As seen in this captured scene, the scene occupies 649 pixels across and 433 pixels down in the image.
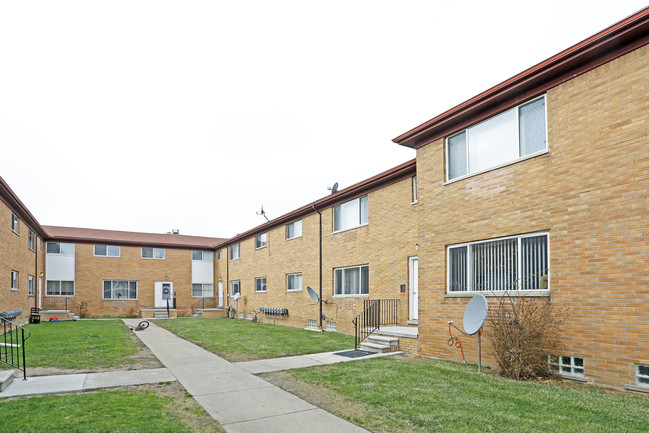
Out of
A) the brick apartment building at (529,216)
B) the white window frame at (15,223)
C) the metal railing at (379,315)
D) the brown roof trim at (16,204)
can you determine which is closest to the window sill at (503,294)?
the brick apartment building at (529,216)

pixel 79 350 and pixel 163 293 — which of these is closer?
pixel 79 350

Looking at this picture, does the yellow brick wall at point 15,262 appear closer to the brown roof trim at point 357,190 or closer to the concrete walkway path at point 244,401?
the concrete walkway path at point 244,401

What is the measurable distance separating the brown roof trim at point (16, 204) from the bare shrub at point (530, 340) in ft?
56.5

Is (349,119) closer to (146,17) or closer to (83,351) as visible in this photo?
(146,17)

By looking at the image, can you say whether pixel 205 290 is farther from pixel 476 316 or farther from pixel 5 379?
pixel 476 316

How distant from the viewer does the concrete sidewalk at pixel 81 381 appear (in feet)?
23.7

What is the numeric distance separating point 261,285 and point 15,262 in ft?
39.0

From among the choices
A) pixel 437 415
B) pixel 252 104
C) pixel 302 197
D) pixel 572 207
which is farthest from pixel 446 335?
pixel 302 197

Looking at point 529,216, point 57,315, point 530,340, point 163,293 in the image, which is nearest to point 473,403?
point 530,340

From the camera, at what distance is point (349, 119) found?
2322cm

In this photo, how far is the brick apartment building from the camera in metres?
7.01

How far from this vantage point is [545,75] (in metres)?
8.34

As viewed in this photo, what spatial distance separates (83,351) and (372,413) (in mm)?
9304

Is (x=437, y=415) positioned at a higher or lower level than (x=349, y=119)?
lower
